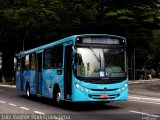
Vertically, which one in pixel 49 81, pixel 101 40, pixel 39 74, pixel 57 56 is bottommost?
pixel 49 81

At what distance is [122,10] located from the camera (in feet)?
153

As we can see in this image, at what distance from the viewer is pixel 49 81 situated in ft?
70.7

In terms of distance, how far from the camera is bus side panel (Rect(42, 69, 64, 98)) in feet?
64.8

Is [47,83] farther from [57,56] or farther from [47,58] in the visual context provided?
[57,56]

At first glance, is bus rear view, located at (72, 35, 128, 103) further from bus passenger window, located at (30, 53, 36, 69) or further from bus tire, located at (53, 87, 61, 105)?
bus passenger window, located at (30, 53, 36, 69)

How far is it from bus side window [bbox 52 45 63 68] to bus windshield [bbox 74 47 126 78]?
70.6 inches

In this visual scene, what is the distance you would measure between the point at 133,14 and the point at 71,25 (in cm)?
667

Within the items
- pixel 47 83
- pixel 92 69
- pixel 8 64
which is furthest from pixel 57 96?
pixel 8 64

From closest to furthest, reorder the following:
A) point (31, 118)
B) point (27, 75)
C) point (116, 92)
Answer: point (31, 118) < point (116, 92) < point (27, 75)

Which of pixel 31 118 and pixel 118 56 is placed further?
pixel 118 56

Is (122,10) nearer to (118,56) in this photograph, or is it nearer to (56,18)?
(56,18)

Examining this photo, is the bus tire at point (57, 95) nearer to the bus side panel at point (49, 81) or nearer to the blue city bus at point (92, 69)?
the blue city bus at point (92, 69)

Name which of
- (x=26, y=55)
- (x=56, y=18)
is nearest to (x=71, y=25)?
(x=56, y=18)

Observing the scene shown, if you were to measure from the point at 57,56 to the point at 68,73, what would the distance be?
1.81 meters
